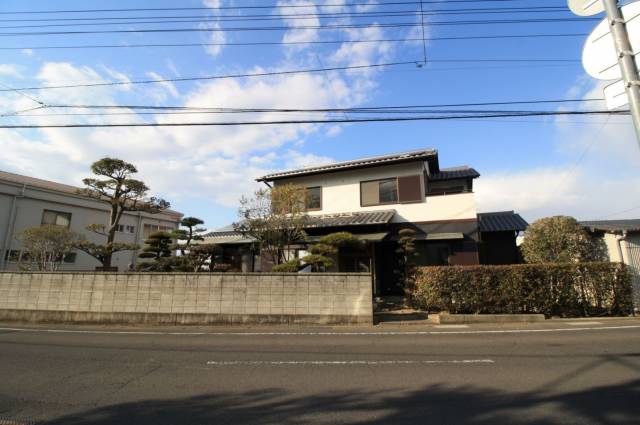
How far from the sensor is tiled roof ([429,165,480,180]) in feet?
57.8

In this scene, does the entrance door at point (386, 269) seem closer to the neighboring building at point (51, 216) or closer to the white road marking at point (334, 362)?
the white road marking at point (334, 362)

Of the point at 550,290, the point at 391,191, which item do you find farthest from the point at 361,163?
the point at 550,290

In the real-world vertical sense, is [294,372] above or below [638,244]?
below

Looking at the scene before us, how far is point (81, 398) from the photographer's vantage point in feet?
13.9

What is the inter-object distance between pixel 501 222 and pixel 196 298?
1520cm

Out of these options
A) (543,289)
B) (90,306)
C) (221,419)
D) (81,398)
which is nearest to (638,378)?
(221,419)

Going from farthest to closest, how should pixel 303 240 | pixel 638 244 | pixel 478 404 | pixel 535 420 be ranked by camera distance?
pixel 303 240
pixel 638 244
pixel 478 404
pixel 535 420

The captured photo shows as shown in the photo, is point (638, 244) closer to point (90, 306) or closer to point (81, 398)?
point (81, 398)

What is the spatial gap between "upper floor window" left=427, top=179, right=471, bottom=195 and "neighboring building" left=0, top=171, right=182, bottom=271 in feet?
68.1

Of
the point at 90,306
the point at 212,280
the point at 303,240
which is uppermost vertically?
the point at 303,240

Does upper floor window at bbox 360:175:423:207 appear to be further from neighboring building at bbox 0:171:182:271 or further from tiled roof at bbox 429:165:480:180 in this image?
neighboring building at bbox 0:171:182:271

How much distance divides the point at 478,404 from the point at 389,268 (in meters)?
11.3

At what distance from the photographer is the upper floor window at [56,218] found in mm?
22834

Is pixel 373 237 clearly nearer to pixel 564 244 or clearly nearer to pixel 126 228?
pixel 564 244
